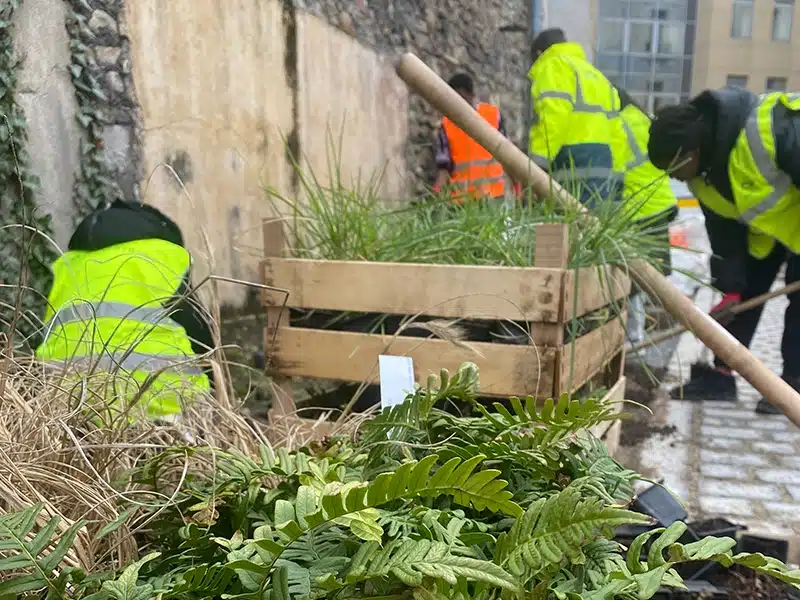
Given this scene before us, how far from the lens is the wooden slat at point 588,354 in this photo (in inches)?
58.5

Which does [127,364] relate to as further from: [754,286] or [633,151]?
[633,151]

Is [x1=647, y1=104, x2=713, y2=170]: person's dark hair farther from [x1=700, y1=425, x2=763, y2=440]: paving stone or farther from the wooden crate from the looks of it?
the wooden crate

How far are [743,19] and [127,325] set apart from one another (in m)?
3.02

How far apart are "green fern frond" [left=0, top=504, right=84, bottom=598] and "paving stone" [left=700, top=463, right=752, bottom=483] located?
215cm

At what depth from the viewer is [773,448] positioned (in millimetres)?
2555

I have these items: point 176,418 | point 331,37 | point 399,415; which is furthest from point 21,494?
point 331,37

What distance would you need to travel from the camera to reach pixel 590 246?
1.70m

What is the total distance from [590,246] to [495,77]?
583 cm

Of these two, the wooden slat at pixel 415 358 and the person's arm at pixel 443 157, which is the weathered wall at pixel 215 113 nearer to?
the wooden slat at pixel 415 358

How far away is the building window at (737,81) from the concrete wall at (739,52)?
2 cm

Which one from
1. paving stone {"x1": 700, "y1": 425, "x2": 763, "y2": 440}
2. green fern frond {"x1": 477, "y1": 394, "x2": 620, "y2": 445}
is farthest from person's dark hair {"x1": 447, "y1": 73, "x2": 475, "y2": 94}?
green fern frond {"x1": 477, "y1": 394, "x2": 620, "y2": 445}

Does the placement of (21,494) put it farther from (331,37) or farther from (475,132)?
(331,37)

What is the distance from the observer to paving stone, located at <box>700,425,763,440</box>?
270 cm

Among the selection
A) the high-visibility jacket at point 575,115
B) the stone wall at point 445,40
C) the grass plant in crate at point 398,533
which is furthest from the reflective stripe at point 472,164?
the grass plant in crate at point 398,533
